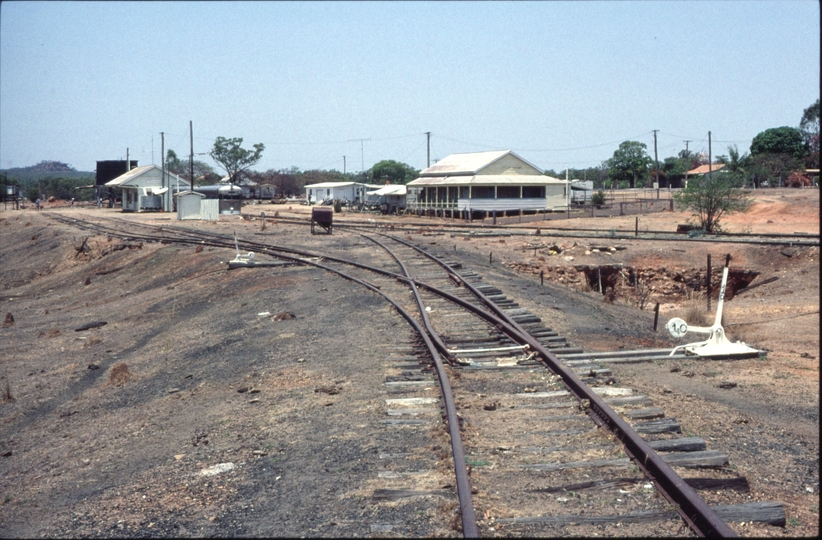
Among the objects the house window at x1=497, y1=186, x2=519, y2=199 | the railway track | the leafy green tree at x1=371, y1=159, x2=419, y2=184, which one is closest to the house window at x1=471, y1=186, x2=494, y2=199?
the house window at x1=497, y1=186, x2=519, y2=199

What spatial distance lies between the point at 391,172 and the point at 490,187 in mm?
73171

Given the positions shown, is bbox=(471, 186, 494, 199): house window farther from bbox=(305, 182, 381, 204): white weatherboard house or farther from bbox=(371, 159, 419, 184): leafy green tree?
bbox=(371, 159, 419, 184): leafy green tree

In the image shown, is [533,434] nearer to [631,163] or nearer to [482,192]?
[482,192]

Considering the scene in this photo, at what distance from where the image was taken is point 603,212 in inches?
2188

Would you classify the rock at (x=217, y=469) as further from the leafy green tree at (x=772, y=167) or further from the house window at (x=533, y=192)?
the leafy green tree at (x=772, y=167)

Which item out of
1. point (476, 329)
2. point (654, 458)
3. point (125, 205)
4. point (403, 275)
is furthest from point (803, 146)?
point (654, 458)

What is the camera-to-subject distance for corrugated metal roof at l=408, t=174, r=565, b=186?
5212 centimetres

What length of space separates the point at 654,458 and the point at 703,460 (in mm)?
489

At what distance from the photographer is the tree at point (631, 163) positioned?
4048 inches

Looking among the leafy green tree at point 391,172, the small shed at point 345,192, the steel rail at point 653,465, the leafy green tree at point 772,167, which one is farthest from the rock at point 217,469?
the leafy green tree at point 391,172

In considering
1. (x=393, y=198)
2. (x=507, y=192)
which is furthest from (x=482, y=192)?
(x=393, y=198)

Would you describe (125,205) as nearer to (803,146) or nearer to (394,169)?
(394,169)

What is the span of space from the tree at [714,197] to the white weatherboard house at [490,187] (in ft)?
58.7

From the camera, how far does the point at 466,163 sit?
5838 cm
